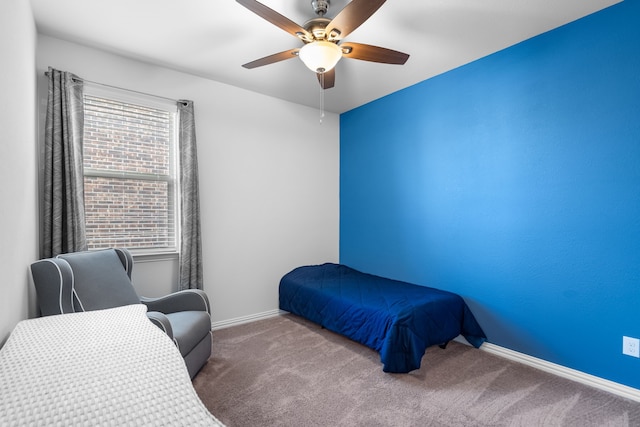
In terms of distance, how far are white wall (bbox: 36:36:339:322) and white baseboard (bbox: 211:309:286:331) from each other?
41mm

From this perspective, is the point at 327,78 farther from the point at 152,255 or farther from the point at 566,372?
the point at 566,372

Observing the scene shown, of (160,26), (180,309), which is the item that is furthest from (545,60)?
(180,309)

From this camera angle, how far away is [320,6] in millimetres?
1965

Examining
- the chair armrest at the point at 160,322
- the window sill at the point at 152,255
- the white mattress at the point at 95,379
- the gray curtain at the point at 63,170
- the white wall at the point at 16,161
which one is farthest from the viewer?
the window sill at the point at 152,255

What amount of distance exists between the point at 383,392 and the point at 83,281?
2095mm

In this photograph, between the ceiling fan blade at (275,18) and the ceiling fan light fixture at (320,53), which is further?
the ceiling fan light fixture at (320,53)

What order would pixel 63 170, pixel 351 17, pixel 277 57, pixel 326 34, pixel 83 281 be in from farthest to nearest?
pixel 63 170
pixel 277 57
pixel 83 281
pixel 326 34
pixel 351 17

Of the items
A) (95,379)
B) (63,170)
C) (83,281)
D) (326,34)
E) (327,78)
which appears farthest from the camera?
(327,78)

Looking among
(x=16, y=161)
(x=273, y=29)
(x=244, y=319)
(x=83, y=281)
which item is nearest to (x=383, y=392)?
(x=244, y=319)

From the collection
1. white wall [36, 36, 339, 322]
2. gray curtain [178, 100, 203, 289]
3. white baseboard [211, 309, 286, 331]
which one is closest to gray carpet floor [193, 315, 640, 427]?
white baseboard [211, 309, 286, 331]

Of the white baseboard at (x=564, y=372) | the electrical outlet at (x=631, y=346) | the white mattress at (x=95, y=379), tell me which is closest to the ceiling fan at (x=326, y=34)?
the white mattress at (x=95, y=379)

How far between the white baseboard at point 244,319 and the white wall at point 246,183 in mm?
41

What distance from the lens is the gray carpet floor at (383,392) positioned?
182 centimetres

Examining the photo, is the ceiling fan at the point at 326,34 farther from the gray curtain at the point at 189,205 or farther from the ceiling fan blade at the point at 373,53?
the gray curtain at the point at 189,205
